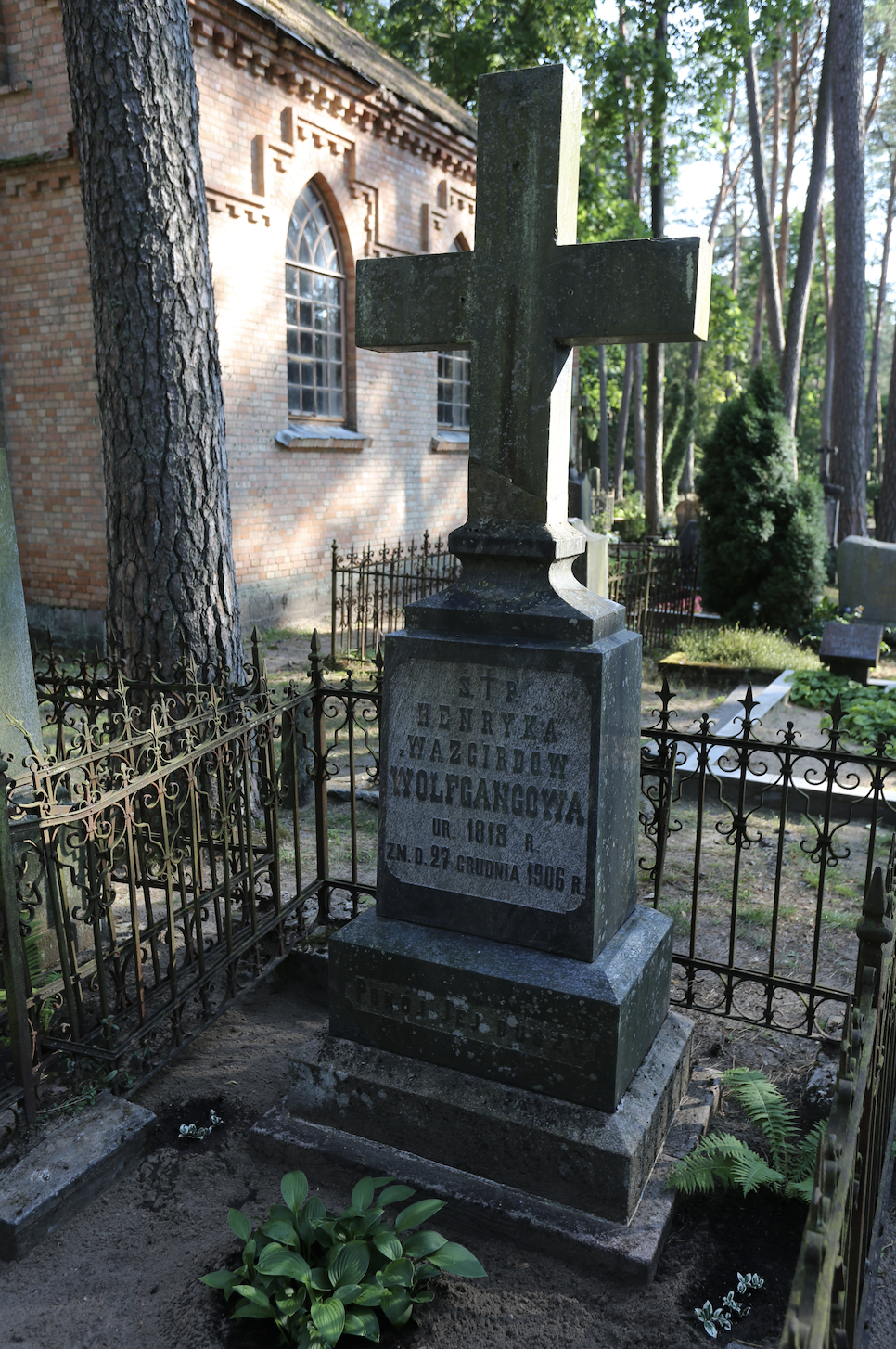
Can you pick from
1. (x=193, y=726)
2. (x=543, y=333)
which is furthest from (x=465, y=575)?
(x=193, y=726)

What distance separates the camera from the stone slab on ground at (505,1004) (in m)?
2.77

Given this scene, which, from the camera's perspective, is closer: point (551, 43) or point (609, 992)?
point (609, 992)

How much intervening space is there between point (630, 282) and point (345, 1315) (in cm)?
283

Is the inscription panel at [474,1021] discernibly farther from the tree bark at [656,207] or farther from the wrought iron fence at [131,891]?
the tree bark at [656,207]

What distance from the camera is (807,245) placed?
52.2ft

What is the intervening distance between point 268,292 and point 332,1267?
429 inches

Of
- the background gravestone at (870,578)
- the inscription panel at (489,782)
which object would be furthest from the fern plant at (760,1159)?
the background gravestone at (870,578)

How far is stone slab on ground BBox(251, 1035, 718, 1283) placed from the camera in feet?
8.58

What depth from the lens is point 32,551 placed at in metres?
10.5

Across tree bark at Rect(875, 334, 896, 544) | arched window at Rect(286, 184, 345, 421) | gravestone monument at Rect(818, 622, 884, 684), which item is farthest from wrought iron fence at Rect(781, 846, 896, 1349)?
tree bark at Rect(875, 334, 896, 544)

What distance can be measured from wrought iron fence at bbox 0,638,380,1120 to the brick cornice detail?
8666mm

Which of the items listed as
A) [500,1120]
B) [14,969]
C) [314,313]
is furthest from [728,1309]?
[314,313]

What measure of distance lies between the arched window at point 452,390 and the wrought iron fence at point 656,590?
17.9 feet

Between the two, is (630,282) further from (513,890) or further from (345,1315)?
(345,1315)
